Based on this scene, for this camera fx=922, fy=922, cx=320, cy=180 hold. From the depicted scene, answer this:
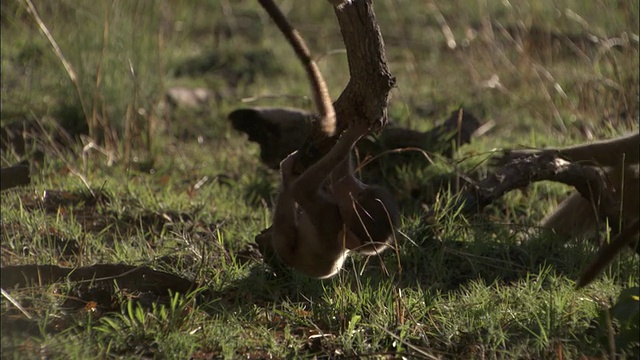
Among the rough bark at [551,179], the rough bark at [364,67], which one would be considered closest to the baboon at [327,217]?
the rough bark at [364,67]

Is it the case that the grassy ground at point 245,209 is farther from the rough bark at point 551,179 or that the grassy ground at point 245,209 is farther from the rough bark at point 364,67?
the rough bark at point 364,67

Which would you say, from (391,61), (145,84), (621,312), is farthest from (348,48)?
(391,61)

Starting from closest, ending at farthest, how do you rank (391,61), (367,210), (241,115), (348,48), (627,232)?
(627,232), (348,48), (367,210), (241,115), (391,61)

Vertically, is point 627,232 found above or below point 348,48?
below

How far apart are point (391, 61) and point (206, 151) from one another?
225 cm

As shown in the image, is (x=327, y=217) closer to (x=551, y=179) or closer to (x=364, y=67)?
(x=364, y=67)

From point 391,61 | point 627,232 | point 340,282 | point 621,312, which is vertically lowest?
point 391,61

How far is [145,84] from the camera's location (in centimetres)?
502

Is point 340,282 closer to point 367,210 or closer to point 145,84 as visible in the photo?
point 367,210

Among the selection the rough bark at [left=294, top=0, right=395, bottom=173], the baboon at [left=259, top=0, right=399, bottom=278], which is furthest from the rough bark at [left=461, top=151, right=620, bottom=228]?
the rough bark at [left=294, top=0, right=395, bottom=173]

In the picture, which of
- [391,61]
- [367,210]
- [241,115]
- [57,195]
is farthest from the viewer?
[391,61]

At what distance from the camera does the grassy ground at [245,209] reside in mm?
2703

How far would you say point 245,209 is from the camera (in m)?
4.05

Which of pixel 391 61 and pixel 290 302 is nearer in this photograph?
pixel 290 302
